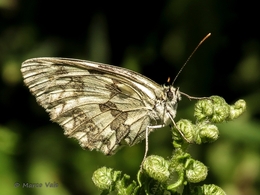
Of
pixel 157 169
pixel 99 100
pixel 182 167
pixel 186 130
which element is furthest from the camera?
pixel 99 100

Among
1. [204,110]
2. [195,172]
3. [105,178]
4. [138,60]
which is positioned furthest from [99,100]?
Answer: [138,60]

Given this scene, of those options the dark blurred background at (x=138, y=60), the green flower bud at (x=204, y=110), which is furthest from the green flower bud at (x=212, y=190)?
the dark blurred background at (x=138, y=60)

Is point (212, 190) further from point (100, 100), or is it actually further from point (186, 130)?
point (100, 100)

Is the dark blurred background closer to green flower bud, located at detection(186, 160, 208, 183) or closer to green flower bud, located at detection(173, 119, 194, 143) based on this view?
green flower bud, located at detection(173, 119, 194, 143)

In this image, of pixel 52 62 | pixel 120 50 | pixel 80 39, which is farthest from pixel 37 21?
pixel 52 62

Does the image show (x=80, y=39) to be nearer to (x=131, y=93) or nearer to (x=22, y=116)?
(x=22, y=116)

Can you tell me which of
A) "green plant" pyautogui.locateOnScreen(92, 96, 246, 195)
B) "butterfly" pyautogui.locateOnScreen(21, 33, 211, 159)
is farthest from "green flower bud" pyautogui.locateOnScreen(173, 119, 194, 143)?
"butterfly" pyautogui.locateOnScreen(21, 33, 211, 159)
